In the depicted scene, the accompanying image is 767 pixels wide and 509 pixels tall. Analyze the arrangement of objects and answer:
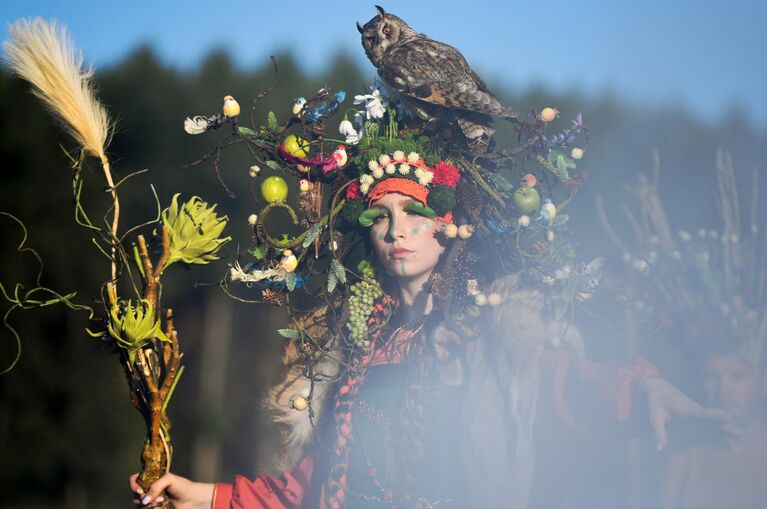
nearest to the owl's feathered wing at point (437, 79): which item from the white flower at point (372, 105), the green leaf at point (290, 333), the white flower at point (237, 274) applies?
the white flower at point (372, 105)

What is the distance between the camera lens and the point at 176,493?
3973 mm

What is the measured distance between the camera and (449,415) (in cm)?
413

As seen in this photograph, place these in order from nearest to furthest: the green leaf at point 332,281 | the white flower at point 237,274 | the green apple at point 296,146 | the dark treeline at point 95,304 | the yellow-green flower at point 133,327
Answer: the yellow-green flower at point 133,327 → the white flower at point 237,274 → the green leaf at point 332,281 → the green apple at point 296,146 → the dark treeline at point 95,304

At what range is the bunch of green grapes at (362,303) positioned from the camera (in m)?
4.25

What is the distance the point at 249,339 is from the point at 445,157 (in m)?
9.14

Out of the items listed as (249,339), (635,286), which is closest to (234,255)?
(635,286)

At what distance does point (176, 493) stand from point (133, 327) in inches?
31.4

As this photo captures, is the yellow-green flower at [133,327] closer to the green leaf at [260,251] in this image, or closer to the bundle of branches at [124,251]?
the bundle of branches at [124,251]

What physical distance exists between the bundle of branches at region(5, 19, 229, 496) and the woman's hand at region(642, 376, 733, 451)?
6.23 ft

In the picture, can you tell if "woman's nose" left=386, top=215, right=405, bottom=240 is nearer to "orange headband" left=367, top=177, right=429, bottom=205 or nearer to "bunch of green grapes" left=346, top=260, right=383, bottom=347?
"orange headband" left=367, top=177, right=429, bottom=205

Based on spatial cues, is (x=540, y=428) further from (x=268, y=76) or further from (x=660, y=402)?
(x=268, y=76)

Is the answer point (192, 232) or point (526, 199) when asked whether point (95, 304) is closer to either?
point (192, 232)

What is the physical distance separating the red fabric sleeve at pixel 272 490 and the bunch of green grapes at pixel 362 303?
638 millimetres

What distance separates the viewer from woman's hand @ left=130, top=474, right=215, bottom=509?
3771 mm
